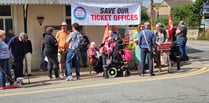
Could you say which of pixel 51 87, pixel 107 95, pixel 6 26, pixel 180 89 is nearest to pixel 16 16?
pixel 6 26

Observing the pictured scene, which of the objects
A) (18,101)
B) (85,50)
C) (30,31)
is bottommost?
(18,101)

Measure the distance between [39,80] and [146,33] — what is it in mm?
3808

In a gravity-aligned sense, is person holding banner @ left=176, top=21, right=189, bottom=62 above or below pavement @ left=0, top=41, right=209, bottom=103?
above

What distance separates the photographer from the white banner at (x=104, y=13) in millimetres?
10258

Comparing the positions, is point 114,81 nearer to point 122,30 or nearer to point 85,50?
point 85,50

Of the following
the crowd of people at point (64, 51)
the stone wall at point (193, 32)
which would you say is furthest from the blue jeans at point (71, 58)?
the stone wall at point (193, 32)

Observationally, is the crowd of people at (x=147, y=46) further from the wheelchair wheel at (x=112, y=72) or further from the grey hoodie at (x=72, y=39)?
the grey hoodie at (x=72, y=39)

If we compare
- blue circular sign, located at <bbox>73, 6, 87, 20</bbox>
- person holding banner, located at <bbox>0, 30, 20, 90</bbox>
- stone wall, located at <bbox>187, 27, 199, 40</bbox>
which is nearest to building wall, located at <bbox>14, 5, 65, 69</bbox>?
blue circular sign, located at <bbox>73, 6, 87, 20</bbox>

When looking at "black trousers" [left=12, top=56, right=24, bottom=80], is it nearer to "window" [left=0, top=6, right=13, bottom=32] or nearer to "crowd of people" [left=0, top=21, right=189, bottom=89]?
"crowd of people" [left=0, top=21, right=189, bottom=89]

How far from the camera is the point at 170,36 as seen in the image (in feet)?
39.0

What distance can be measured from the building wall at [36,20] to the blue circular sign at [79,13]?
1.67 meters

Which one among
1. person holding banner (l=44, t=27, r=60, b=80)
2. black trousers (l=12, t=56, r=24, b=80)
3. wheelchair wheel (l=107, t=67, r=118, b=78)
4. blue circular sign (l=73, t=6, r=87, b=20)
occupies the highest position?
blue circular sign (l=73, t=6, r=87, b=20)

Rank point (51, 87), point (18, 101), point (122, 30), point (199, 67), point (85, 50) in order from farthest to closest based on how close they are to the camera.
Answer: point (122, 30)
point (85, 50)
point (199, 67)
point (51, 87)
point (18, 101)

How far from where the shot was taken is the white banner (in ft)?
33.7
